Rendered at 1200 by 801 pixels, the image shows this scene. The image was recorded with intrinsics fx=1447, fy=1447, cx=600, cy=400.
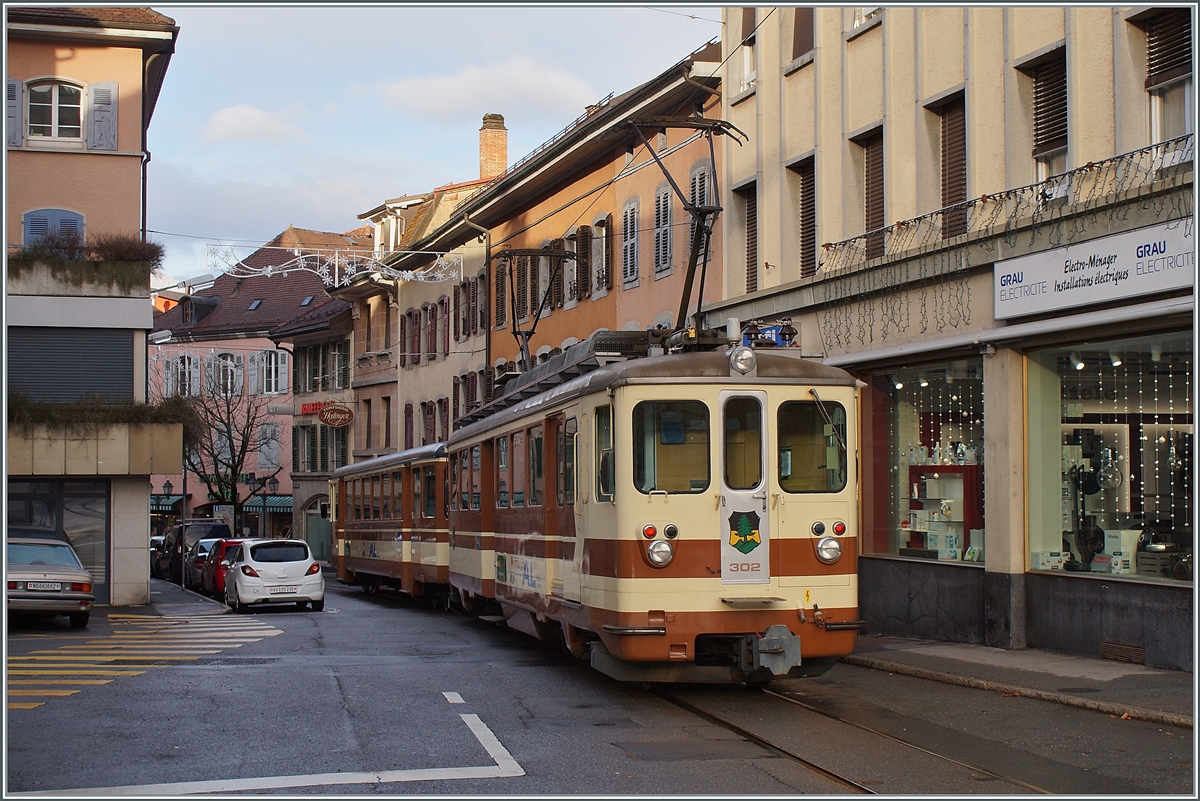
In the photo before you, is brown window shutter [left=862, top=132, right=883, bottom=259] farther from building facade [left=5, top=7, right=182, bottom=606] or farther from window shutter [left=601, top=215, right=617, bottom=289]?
building facade [left=5, top=7, right=182, bottom=606]

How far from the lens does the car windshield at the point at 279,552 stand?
84.8ft

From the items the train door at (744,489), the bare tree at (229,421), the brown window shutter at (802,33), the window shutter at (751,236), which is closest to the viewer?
the train door at (744,489)

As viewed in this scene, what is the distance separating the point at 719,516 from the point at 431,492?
1417cm

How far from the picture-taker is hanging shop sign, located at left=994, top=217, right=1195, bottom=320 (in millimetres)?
12797

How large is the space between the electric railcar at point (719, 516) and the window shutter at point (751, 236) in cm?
1073

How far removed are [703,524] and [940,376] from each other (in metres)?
7.01

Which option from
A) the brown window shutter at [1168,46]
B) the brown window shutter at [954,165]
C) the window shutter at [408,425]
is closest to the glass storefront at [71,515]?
A: the brown window shutter at [954,165]

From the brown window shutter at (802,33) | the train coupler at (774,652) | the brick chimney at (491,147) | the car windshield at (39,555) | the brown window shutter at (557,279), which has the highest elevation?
the brick chimney at (491,147)

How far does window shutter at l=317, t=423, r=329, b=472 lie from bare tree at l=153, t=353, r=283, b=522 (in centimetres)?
318

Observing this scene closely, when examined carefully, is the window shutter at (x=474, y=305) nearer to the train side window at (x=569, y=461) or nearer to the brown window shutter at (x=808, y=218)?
the brown window shutter at (x=808, y=218)

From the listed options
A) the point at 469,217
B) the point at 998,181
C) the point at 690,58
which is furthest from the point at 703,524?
the point at 469,217

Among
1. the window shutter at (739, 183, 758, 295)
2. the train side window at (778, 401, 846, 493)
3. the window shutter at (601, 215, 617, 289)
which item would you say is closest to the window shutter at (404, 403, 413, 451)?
the window shutter at (601, 215, 617, 289)

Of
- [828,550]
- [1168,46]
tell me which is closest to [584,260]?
[1168,46]

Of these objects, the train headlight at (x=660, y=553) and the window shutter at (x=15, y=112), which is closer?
the train headlight at (x=660, y=553)
